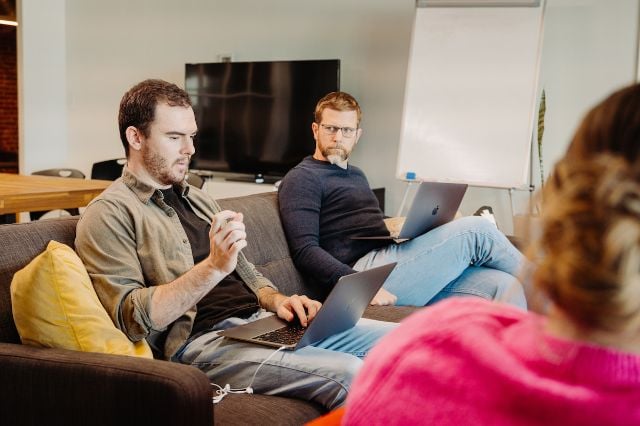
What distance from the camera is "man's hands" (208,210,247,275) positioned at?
1.63 m

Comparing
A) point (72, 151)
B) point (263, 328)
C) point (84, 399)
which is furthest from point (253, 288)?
point (72, 151)

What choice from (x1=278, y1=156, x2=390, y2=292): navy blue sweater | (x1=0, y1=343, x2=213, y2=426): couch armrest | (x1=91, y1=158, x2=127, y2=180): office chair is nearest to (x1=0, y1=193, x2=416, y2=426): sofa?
(x1=0, y1=343, x2=213, y2=426): couch armrest

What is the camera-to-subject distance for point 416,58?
4.63 meters

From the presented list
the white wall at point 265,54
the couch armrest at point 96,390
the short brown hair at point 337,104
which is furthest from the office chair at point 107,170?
the couch armrest at point 96,390

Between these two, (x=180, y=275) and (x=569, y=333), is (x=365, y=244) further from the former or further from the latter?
(x=569, y=333)

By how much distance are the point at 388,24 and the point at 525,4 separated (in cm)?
114

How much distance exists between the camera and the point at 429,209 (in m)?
2.71

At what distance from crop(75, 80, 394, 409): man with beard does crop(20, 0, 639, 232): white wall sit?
2.73m

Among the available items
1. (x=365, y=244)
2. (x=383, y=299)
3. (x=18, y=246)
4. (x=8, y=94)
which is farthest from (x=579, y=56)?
(x=8, y=94)

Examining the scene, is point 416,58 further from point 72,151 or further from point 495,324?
point 495,324

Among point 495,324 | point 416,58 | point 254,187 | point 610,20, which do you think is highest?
point 610,20

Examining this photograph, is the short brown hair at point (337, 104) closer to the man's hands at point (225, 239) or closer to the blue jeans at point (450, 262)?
the blue jeans at point (450, 262)

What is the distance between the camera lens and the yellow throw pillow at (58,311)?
1.50 m

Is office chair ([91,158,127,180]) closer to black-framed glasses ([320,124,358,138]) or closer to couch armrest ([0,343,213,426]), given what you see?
black-framed glasses ([320,124,358,138])
